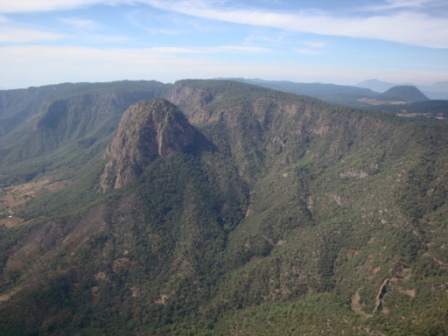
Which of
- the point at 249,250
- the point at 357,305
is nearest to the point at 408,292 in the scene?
the point at 357,305

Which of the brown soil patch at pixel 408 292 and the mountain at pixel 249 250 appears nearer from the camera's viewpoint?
the brown soil patch at pixel 408 292

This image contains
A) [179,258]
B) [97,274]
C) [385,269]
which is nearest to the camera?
[385,269]

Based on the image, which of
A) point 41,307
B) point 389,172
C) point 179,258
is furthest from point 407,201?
point 41,307

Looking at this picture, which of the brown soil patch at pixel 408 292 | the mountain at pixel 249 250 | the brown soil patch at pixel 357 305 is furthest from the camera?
the mountain at pixel 249 250

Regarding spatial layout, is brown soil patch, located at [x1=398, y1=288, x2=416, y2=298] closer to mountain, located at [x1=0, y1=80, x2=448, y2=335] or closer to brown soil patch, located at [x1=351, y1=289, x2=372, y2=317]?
mountain, located at [x1=0, y1=80, x2=448, y2=335]

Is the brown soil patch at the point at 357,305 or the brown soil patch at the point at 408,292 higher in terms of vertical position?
the brown soil patch at the point at 408,292

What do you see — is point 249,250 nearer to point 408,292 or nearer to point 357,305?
point 357,305

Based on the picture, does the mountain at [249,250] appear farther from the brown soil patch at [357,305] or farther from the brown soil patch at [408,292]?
the brown soil patch at [357,305]

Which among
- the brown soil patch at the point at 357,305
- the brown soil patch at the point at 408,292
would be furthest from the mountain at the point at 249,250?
the brown soil patch at the point at 357,305

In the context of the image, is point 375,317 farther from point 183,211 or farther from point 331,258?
point 183,211
